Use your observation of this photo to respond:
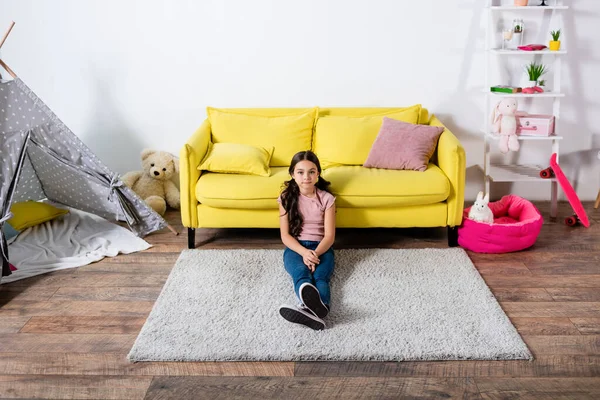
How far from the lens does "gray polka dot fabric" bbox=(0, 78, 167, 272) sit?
322 centimetres

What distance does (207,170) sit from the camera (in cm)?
347

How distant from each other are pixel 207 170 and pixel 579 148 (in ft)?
8.10

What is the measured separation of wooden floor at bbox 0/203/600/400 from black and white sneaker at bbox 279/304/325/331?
0.70 ft

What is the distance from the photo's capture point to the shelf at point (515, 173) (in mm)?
3807

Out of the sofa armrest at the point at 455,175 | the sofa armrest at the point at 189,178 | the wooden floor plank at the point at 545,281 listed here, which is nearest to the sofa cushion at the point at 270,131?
the sofa armrest at the point at 189,178

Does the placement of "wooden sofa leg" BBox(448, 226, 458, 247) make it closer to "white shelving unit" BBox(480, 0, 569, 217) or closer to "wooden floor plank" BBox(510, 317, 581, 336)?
"white shelving unit" BBox(480, 0, 569, 217)

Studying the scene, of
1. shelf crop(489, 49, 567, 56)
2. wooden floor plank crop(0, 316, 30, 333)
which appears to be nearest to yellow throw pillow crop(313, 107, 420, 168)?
shelf crop(489, 49, 567, 56)

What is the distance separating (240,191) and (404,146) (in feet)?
3.18

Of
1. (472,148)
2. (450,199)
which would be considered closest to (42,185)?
(450,199)

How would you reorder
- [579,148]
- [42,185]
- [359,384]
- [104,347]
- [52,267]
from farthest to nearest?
[579,148]
[42,185]
[52,267]
[104,347]
[359,384]

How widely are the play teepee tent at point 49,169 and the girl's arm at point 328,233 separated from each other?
3.54ft

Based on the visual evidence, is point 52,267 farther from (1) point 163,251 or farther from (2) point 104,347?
(2) point 104,347

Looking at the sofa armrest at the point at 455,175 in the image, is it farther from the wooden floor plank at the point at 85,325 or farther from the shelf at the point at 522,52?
the wooden floor plank at the point at 85,325

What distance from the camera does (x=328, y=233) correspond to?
3080 millimetres
